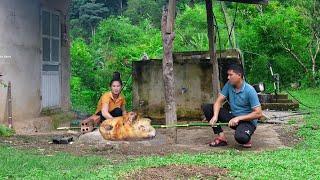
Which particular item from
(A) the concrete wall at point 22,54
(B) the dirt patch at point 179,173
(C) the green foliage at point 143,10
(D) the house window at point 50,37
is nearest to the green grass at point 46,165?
(B) the dirt patch at point 179,173

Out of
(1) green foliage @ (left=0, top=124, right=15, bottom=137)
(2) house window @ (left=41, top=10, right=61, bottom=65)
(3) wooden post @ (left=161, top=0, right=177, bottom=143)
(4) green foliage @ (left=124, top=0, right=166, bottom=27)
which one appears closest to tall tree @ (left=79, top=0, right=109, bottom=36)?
(4) green foliage @ (left=124, top=0, right=166, bottom=27)

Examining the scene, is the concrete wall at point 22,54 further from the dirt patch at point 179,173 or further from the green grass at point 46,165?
the dirt patch at point 179,173

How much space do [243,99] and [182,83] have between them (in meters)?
3.83

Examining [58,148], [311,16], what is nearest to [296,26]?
[311,16]

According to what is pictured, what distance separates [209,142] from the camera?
808cm

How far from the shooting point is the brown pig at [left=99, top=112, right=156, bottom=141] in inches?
302

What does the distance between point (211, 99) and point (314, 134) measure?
289 cm

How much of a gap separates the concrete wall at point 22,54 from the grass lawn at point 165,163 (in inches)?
134

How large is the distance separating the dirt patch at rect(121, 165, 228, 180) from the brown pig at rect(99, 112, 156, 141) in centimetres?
221

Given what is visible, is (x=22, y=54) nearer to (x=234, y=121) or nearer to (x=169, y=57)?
(x=169, y=57)

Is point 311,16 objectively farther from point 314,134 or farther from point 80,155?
point 80,155

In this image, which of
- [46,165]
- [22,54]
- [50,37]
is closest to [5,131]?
[22,54]

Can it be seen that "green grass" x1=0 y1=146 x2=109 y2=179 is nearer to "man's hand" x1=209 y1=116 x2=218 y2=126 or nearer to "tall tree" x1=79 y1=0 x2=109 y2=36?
"man's hand" x1=209 y1=116 x2=218 y2=126

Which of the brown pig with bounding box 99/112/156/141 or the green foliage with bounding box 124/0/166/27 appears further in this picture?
the green foliage with bounding box 124/0/166/27
